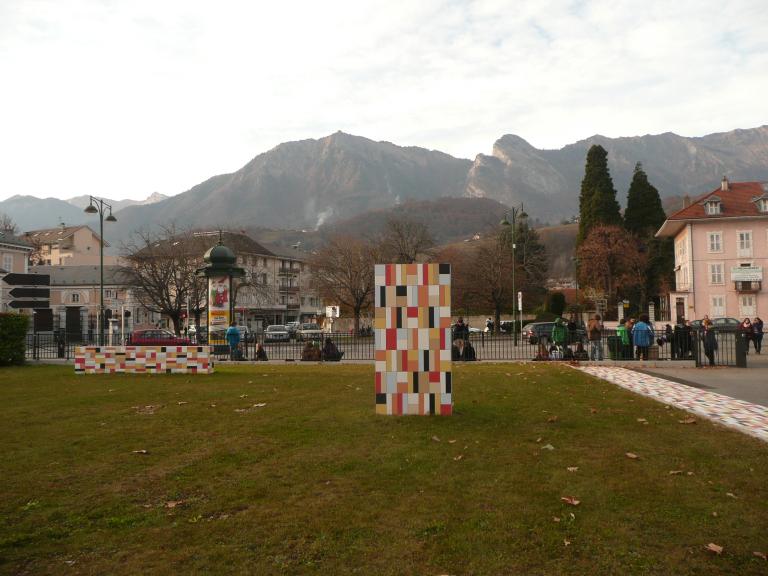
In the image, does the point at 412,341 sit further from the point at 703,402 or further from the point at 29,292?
the point at 29,292

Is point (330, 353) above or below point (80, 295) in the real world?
below

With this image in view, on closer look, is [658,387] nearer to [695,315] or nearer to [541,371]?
[541,371]

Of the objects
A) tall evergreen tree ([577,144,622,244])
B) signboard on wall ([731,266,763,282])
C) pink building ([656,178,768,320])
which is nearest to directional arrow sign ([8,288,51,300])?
pink building ([656,178,768,320])

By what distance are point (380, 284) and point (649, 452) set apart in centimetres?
471

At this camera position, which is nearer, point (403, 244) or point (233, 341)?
point (233, 341)

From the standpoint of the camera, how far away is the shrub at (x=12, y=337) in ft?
75.5

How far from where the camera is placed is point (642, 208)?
77.2 m

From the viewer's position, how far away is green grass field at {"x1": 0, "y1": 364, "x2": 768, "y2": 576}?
4434 millimetres

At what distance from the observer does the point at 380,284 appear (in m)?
10.2

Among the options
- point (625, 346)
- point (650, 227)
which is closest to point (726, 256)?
point (650, 227)

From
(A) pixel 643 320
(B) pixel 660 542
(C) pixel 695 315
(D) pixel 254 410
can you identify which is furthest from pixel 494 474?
(C) pixel 695 315

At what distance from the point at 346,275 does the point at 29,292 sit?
4202cm

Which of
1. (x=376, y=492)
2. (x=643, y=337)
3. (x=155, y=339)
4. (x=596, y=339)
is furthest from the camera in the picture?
(x=155, y=339)

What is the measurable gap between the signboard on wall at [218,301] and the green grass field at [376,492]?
60.2 feet
